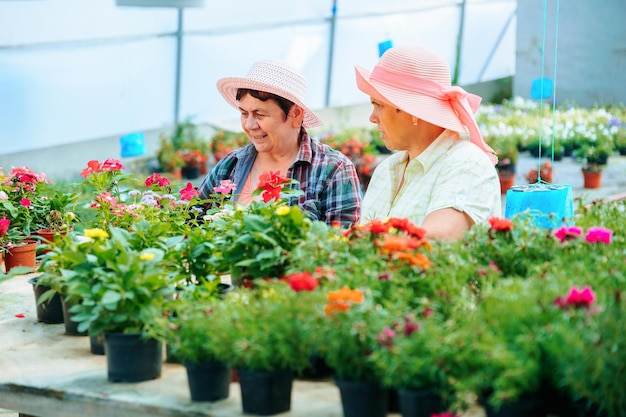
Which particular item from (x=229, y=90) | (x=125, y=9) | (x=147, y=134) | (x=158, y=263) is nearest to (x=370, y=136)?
(x=147, y=134)

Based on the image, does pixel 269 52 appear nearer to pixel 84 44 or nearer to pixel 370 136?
pixel 370 136

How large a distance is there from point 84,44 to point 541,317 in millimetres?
7026

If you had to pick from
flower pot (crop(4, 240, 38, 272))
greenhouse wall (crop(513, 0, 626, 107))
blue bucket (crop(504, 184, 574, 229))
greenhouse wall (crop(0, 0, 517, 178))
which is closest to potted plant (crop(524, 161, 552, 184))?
greenhouse wall (crop(0, 0, 517, 178))

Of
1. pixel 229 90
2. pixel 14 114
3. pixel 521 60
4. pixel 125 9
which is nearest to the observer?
pixel 229 90

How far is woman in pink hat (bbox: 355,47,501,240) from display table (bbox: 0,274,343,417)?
3.47 ft

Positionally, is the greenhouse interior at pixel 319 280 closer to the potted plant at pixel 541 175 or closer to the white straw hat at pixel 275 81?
the white straw hat at pixel 275 81

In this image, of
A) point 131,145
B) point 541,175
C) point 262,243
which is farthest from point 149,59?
point 262,243

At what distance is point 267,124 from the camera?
148 inches

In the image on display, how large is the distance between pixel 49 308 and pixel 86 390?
70 centimetres

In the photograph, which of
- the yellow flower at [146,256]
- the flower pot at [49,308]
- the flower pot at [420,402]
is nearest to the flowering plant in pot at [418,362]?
the flower pot at [420,402]

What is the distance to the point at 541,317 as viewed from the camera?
184 centimetres

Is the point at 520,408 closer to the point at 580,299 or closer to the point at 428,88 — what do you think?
the point at 580,299

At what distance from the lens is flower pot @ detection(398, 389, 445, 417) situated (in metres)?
1.88

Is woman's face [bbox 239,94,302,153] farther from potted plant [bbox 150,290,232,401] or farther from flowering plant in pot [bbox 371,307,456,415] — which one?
flowering plant in pot [bbox 371,307,456,415]
